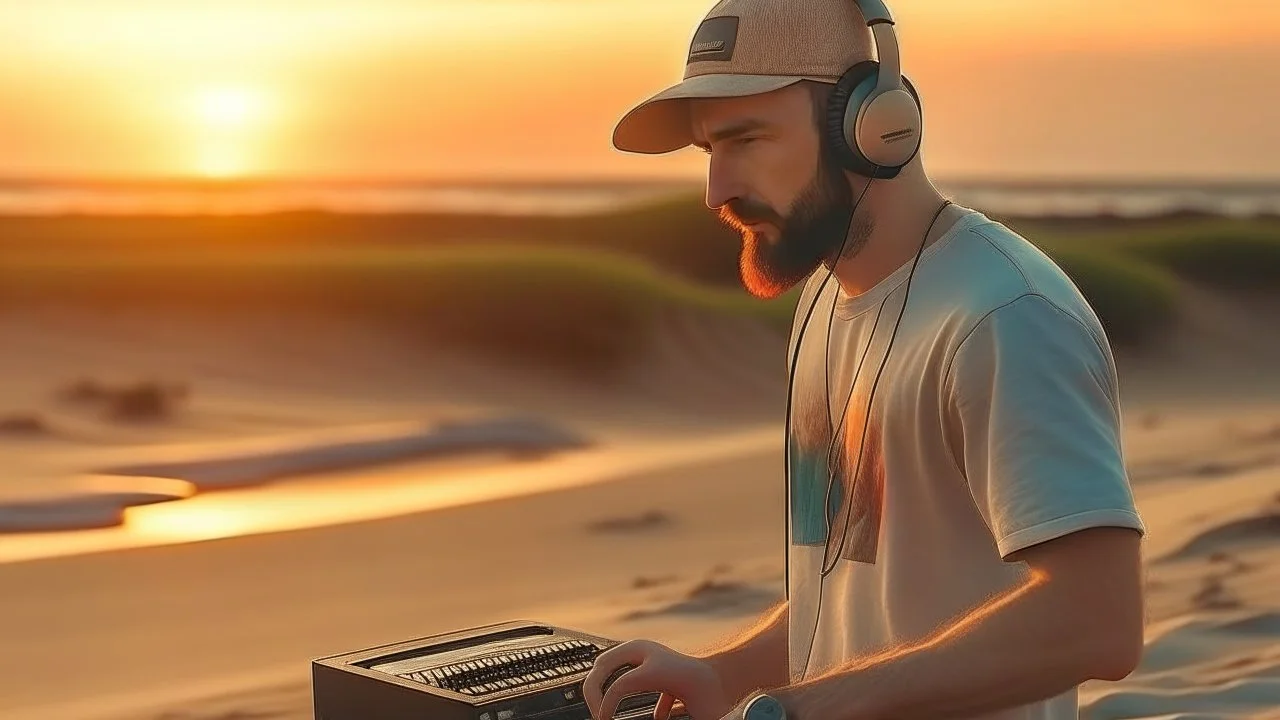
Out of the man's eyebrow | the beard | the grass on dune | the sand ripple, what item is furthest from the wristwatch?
the grass on dune

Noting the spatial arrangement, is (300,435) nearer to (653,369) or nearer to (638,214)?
(653,369)

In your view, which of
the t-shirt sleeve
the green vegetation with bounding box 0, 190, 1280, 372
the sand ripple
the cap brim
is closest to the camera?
the t-shirt sleeve

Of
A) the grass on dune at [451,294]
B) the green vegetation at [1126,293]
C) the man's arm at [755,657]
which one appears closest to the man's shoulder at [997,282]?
the man's arm at [755,657]

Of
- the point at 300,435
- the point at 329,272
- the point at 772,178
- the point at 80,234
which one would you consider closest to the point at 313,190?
the point at 80,234

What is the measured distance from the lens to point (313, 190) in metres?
30.4

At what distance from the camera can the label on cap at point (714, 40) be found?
5.34ft

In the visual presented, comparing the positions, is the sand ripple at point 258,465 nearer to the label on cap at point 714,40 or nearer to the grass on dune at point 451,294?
the grass on dune at point 451,294

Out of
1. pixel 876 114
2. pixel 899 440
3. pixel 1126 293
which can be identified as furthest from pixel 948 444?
pixel 1126 293

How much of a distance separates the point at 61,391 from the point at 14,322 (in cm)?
193

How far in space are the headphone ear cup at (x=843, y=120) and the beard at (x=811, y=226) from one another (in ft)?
0.05

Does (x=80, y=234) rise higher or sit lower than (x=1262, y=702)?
higher

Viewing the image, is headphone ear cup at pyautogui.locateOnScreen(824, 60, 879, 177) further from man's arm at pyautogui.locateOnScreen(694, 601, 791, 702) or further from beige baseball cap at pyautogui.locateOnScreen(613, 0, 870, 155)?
man's arm at pyautogui.locateOnScreen(694, 601, 791, 702)

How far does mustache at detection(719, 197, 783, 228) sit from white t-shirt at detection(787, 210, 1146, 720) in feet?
0.42

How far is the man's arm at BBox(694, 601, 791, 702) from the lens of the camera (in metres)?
1.84
